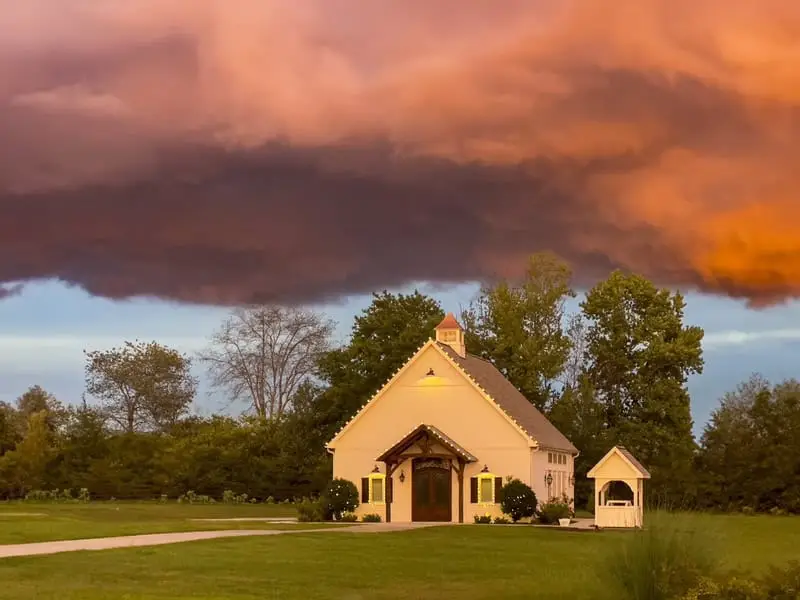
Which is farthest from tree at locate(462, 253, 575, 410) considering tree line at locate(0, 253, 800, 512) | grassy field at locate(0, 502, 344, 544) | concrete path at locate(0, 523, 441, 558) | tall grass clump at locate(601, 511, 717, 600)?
tall grass clump at locate(601, 511, 717, 600)

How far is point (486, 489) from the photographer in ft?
147

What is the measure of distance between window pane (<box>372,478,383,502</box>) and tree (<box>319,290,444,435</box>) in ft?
42.3

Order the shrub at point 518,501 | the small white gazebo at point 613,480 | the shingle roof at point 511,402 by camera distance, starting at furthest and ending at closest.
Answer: the shingle roof at point 511,402
the shrub at point 518,501
the small white gazebo at point 613,480

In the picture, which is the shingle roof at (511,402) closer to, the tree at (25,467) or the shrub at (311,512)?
the shrub at (311,512)

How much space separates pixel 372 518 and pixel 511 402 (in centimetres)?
843

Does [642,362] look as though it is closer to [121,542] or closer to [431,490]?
[431,490]

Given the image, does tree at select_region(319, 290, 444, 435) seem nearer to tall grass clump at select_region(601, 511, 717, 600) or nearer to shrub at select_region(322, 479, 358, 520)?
shrub at select_region(322, 479, 358, 520)

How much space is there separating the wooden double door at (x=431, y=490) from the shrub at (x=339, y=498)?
240 centimetres

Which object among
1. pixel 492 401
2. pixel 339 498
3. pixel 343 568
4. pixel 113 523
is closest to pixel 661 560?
pixel 343 568

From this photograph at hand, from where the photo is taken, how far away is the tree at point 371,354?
5884 centimetres

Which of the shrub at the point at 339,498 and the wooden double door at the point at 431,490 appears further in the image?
the shrub at the point at 339,498

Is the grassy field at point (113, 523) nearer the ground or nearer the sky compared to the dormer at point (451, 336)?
nearer the ground

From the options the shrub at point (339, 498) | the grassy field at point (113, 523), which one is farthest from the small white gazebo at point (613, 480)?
the grassy field at point (113, 523)

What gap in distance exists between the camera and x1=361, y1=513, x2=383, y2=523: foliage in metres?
44.8
